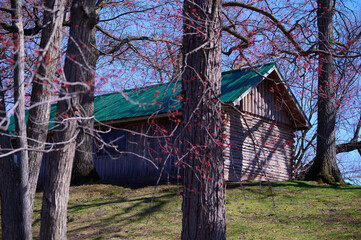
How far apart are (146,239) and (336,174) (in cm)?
1055

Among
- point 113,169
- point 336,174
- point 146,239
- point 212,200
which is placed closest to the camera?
point 212,200

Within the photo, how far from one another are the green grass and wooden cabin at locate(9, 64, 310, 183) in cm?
150

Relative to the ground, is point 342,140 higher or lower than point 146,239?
higher

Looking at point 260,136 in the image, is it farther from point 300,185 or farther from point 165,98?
point 165,98

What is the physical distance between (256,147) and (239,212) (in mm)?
6030

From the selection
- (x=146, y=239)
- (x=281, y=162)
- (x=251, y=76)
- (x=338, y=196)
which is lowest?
(x=146, y=239)

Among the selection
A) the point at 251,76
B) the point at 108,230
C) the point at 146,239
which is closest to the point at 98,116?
the point at 251,76

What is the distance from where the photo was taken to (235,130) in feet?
65.8

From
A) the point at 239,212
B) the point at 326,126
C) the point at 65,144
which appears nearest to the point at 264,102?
the point at 326,126

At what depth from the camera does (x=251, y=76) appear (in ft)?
67.4

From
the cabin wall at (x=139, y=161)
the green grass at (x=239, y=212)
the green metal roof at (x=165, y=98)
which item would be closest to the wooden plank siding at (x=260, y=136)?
the green metal roof at (x=165, y=98)

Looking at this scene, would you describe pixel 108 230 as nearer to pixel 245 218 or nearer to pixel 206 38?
pixel 245 218

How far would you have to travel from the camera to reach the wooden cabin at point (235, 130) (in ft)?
64.2

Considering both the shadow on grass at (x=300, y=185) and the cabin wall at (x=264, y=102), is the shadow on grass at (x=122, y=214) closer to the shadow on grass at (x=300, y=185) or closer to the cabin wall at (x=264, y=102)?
the shadow on grass at (x=300, y=185)
